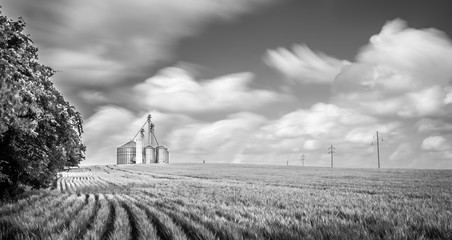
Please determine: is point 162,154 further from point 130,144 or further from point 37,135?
point 37,135

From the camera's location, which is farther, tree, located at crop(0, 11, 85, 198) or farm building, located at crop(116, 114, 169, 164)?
farm building, located at crop(116, 114, 169, 164)

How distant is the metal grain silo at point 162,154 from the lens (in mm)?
137163

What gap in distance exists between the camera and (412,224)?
26.0 feet

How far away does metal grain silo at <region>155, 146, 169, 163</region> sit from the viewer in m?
137

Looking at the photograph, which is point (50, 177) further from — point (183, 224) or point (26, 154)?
point (183, 224)

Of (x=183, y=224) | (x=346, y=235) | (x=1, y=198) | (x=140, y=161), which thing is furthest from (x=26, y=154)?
(x=140, y=161)

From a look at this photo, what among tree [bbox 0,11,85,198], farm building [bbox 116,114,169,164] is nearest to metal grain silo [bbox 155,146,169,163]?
farm building [bbox 116,114,169,164]

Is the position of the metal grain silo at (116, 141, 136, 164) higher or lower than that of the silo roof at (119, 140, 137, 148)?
lower

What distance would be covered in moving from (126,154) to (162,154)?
562 inches

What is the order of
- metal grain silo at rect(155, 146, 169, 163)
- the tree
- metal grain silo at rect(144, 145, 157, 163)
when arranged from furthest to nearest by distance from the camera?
metal grain silo at rect(144, 145, 157, 163) → metal grain silo at rect(155, 146, 169, 163) → the tree

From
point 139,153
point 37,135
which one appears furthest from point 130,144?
point 37,135

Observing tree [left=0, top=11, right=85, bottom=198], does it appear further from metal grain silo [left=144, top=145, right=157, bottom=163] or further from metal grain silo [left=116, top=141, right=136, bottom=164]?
metal grain silo [left=144, top=145, right=157, bottom=163]

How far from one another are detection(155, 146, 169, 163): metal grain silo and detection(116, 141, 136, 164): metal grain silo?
31.4 ft

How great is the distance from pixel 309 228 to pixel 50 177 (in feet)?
68.4
